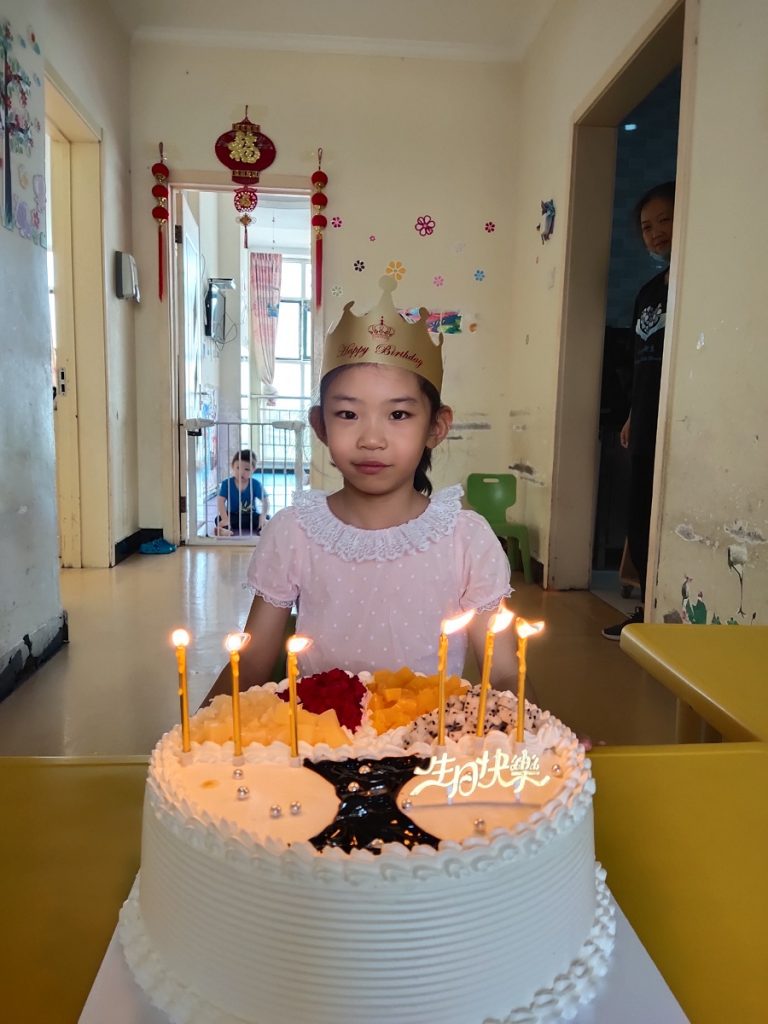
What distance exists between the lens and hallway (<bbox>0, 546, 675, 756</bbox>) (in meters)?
2.22

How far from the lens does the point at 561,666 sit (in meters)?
2.84

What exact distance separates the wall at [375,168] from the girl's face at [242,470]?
1.98 ft

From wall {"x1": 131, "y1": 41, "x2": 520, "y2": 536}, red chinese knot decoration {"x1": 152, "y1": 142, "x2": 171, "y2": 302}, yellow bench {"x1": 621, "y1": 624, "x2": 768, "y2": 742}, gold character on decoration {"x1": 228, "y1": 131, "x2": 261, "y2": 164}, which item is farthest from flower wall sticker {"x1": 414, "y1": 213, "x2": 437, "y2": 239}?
yellow bench {"x1": 621, "y1": 624, "x2": 768, "y2": 742}

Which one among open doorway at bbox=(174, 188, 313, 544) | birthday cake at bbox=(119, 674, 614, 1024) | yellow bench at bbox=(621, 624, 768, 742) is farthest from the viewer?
open doorway at bbox=(174, 188, 313, 544)

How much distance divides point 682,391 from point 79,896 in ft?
7.95

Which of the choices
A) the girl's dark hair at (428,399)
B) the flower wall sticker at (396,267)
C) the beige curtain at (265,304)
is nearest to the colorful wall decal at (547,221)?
the flower wall sticker at (396,267)

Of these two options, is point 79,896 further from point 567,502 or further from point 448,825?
point 567,502

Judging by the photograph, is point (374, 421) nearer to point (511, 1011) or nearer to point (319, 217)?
point (511, 1011)

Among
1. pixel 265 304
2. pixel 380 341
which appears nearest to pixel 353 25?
pixel 380 341

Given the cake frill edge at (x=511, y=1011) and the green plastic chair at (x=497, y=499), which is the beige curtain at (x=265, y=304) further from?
the cake frill edge at (x=511, y=1011)

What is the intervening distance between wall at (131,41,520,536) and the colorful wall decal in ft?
2.03

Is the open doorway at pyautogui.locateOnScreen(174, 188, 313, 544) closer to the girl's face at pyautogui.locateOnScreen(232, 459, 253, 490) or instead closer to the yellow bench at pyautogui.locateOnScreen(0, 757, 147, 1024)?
the girl's face at pyautogui.locateOnScreen(232, 459, 253, 490)

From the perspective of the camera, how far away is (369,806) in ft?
1.93

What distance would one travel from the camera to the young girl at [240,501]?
5.45m
